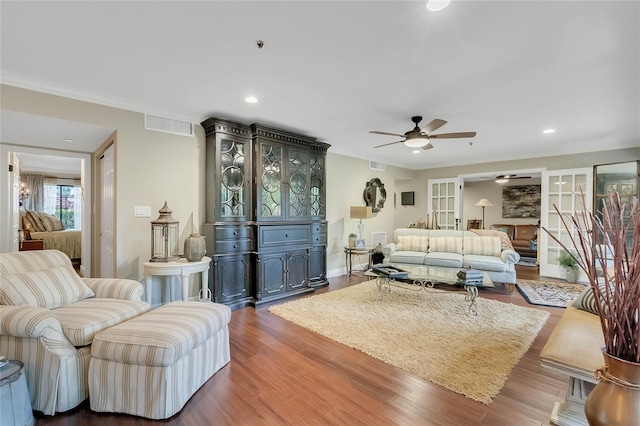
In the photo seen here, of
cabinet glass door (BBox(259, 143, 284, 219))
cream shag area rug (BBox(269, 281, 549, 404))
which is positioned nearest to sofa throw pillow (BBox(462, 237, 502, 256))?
cream shag area rug (BBox(269, 281, 549, 404))

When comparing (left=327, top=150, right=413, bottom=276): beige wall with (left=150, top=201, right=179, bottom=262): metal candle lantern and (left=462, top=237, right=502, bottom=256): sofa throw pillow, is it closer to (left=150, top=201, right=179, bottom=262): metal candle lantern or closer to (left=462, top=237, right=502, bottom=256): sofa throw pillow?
(left=462, top=237, right=502, bottom=256): sofa throw pillow

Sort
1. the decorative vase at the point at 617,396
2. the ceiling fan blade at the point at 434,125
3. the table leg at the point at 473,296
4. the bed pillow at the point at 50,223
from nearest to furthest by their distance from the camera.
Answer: the decorative vase at the point at 617,396
the ceiling fan blade at the point at 434,125
the table leg at the point at 473,296
the bed pillow at the point at 50,223

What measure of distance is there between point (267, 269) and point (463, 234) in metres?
3.77

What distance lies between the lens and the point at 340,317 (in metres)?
3.46

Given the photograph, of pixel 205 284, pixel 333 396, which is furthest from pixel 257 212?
pixel 333 396

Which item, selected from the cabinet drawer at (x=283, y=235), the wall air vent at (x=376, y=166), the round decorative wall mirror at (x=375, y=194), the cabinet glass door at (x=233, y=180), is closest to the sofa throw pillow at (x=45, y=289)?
the cabinet glass door at (x=233, y=180)

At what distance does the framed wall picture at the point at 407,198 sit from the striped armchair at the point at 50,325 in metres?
6.89

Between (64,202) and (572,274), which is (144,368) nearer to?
(572,274)

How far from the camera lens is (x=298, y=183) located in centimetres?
462

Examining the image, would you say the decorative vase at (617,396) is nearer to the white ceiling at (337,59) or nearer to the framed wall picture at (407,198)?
the white ceiling at (337,59)

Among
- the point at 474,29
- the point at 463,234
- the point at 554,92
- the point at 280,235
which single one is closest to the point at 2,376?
the point at 280,235

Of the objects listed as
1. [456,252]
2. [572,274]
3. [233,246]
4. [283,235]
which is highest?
[283,235]

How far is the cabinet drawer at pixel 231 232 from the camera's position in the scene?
3.75 metres

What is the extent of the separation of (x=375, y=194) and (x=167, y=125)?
14.1ft
